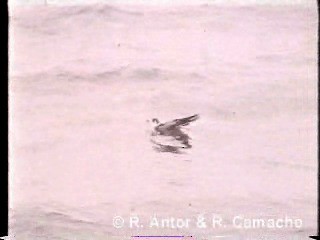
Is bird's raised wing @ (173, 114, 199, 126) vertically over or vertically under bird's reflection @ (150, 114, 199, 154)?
over

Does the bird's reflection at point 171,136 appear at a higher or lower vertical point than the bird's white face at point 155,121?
lower

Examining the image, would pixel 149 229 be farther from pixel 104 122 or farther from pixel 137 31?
pixel 137 31
